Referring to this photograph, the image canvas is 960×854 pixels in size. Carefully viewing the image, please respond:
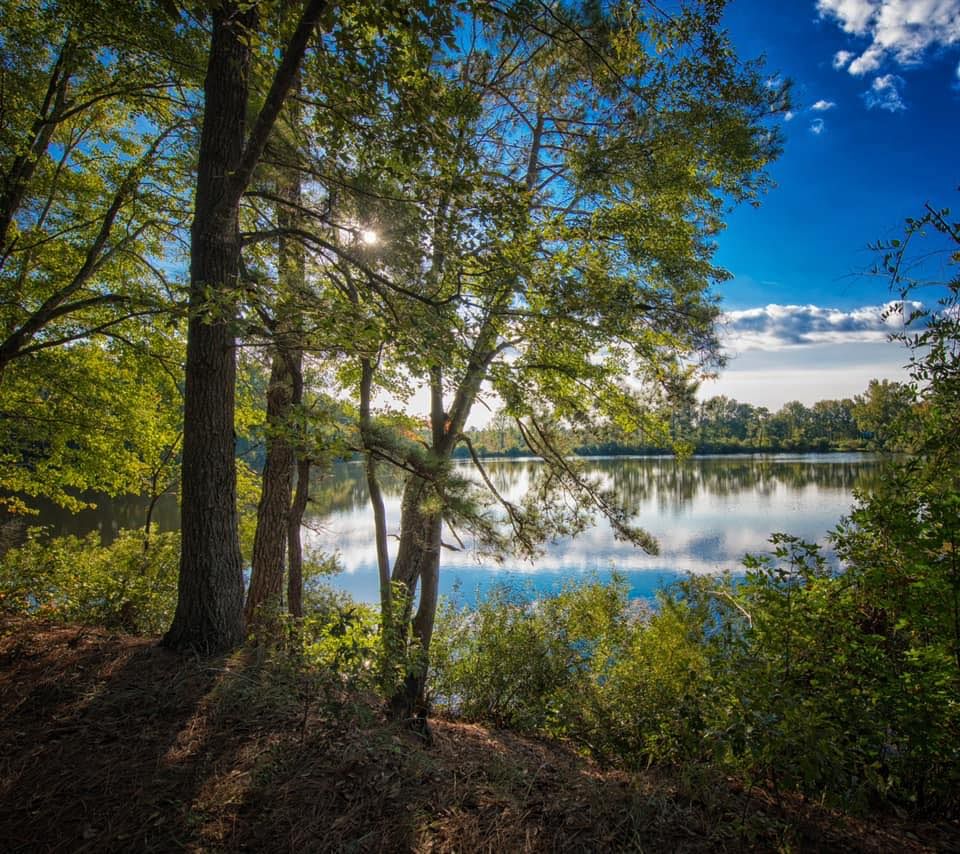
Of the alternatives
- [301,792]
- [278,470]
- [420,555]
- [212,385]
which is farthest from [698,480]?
[301,792]

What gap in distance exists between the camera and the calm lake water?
1361 centimetres

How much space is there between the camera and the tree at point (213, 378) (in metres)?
3.30

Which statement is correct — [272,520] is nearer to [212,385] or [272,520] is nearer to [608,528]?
[212,385]

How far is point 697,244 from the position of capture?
546cm

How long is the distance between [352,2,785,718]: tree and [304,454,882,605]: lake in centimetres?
90

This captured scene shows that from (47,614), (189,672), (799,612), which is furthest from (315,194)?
(799,612)

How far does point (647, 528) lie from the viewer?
21062 mm

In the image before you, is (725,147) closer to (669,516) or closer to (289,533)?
(289,533)

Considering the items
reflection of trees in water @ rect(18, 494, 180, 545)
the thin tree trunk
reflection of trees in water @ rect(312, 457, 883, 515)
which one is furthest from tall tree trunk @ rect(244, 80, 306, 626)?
→ reflection of trees in water @ rect(18, 494, 180, 545)

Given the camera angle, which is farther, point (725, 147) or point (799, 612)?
point (725, 147)

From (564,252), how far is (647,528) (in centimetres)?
1883

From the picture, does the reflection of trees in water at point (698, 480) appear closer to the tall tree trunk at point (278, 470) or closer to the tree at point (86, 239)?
the tree at point (86, 239)

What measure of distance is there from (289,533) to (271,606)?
1300 mm

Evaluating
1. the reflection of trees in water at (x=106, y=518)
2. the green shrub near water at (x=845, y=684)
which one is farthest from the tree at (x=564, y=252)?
the reflection of trees in water at (x=106, y=518)
